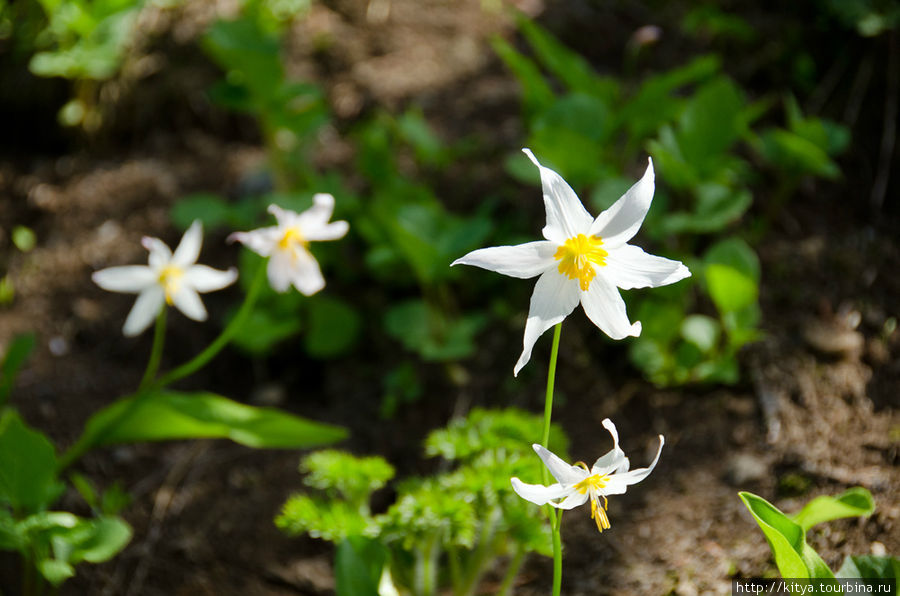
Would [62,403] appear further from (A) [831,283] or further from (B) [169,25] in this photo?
(A) [831,283]

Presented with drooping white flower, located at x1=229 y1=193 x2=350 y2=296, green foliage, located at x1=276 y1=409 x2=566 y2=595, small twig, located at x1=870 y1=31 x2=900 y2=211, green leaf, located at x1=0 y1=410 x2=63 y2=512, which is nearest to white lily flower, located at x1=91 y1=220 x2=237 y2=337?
drooping white flower, located at x1=229 y1=193 x2=350 y2=296

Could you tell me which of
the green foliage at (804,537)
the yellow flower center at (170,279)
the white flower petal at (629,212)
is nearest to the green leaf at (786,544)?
the green foliage at (804,537)

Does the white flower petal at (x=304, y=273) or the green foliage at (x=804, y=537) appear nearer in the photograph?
the green foliage at (x=804, y=537)

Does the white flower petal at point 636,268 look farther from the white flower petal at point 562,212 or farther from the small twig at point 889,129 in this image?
the small twig at point 889,129

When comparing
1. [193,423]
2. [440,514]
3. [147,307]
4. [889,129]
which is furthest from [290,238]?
[889,129]

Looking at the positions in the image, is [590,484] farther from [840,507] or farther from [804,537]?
[840,507]

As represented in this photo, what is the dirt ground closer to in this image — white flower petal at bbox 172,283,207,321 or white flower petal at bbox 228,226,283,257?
white flower petal at bbox 172,283,207,321
